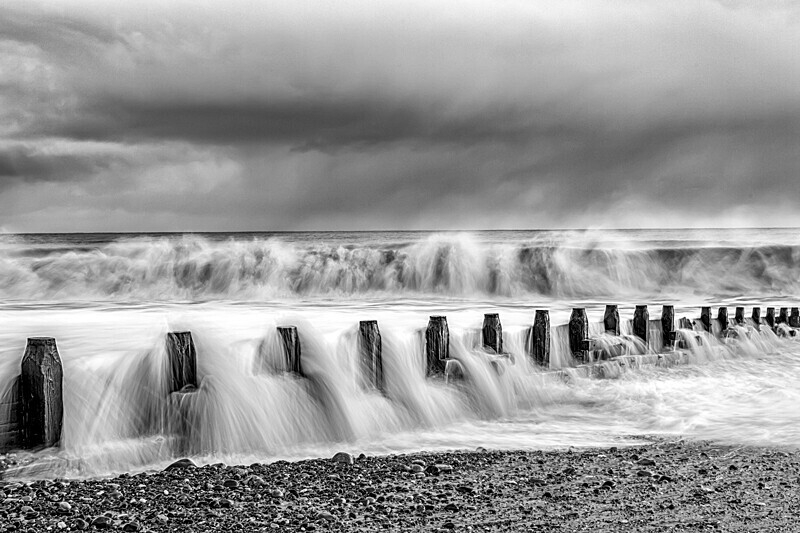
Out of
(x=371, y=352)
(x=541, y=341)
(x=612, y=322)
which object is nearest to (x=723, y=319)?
(x=612, y=322)

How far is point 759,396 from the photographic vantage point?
25.6 ft

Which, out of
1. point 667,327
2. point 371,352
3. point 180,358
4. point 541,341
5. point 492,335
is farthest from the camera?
point 667,327

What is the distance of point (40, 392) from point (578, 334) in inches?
221

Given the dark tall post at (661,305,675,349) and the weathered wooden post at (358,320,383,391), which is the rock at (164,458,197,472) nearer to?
the weathered wooden post at (358,320,383,391)

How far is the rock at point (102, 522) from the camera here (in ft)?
11.6

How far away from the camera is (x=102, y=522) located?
355cm

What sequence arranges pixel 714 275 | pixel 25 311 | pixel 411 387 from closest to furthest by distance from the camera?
pixel 411 387 → pixel 25 311 → pixel 714 275

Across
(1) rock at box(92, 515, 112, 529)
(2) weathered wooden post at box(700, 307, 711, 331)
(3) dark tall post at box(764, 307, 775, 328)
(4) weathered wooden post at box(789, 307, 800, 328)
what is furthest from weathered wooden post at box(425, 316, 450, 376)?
(4) weathered wooden post at box(789, 307, 800, 328)

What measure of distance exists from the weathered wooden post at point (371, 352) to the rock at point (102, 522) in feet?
10.7

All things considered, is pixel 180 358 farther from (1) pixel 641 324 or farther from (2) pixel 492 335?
(1) pixel 641 324

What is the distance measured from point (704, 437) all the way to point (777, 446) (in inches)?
21.0

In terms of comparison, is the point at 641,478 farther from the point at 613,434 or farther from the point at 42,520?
the point at 42,520

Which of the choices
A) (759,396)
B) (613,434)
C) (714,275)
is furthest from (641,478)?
(714,275)

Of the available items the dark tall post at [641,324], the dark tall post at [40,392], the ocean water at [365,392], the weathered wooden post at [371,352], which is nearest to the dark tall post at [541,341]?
the ocean water at [365,392]
